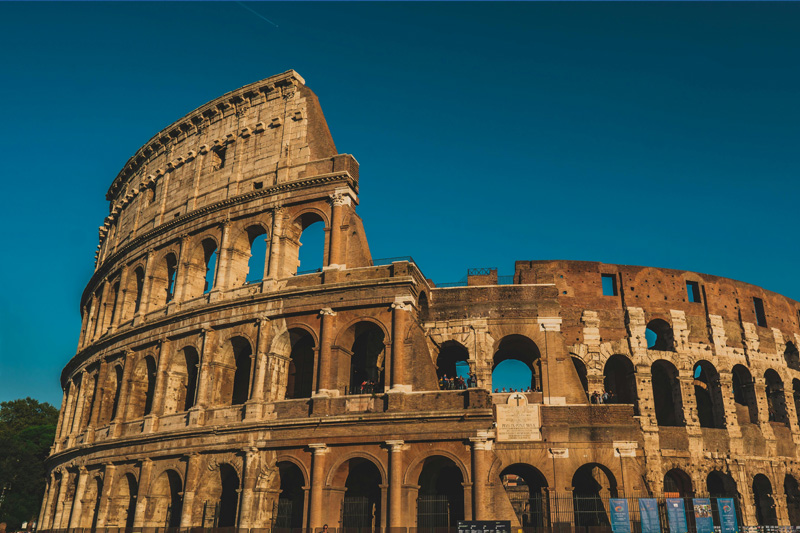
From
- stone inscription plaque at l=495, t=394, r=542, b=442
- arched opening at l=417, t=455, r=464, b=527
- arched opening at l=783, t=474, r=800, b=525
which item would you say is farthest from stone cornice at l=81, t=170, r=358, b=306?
arched opening at l=783, t=474, r=800, b=525

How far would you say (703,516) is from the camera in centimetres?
1844

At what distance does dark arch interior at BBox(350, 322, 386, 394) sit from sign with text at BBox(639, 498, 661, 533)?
900cm

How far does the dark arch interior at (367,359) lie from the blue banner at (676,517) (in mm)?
9673

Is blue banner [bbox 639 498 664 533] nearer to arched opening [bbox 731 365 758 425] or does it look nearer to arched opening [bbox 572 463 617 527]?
arched opening [bbox 572 463 617 527]

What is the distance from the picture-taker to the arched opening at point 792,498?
2730 centimetres

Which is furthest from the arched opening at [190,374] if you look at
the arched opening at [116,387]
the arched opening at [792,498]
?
the arched opening at [792,498]

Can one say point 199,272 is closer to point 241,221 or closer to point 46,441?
point 241,221

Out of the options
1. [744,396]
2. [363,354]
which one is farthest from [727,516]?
[363,354]

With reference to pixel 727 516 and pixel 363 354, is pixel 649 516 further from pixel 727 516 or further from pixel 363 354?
pixel 363 354

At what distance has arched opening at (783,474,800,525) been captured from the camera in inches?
1075

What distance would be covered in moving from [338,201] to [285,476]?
990 cm

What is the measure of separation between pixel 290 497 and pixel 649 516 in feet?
38.4

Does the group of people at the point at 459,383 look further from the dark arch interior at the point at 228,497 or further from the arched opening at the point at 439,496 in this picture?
the dark arch interior at the point at 228,497

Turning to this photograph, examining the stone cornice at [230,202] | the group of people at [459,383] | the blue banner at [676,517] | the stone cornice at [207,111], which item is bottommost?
the blue banner at [676,517]
